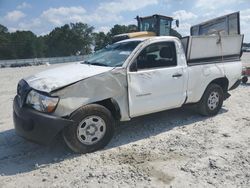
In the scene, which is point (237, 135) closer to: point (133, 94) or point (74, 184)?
point (133, 94)

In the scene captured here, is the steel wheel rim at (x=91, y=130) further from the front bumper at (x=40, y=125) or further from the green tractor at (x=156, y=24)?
the green tractor at (x=156, y=24)

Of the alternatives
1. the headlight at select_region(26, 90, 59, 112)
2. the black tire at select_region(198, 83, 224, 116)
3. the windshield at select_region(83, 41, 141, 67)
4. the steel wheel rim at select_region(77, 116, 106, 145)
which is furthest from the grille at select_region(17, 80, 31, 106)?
the black tire at select_region(198, 83, 224, 116)

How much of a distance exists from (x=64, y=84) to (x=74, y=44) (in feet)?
292

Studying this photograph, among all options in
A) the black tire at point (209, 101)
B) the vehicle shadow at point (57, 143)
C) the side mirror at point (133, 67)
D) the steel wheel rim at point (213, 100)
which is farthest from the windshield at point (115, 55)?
the steel wheel rim at point (213, 100)

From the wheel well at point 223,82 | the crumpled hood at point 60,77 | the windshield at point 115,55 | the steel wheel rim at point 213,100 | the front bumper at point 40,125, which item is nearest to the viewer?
the front bumper at point 40,125

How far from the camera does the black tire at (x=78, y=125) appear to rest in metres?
4.27

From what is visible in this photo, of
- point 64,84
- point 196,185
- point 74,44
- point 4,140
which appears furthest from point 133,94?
point 74,44

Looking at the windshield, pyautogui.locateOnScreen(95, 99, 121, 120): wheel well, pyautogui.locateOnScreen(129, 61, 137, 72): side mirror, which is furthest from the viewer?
the windshield

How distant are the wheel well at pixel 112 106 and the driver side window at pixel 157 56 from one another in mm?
840

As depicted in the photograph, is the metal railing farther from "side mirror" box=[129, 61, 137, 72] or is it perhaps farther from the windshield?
"side mirror" box=[129, 61, 137, 72]

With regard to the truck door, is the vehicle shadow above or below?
below

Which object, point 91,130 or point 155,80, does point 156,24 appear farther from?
point 91,130

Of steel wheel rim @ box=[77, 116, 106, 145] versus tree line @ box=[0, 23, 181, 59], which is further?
tree line @ box=[0, 23, 181, 59]

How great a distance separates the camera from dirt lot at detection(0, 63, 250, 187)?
12.0 feet
